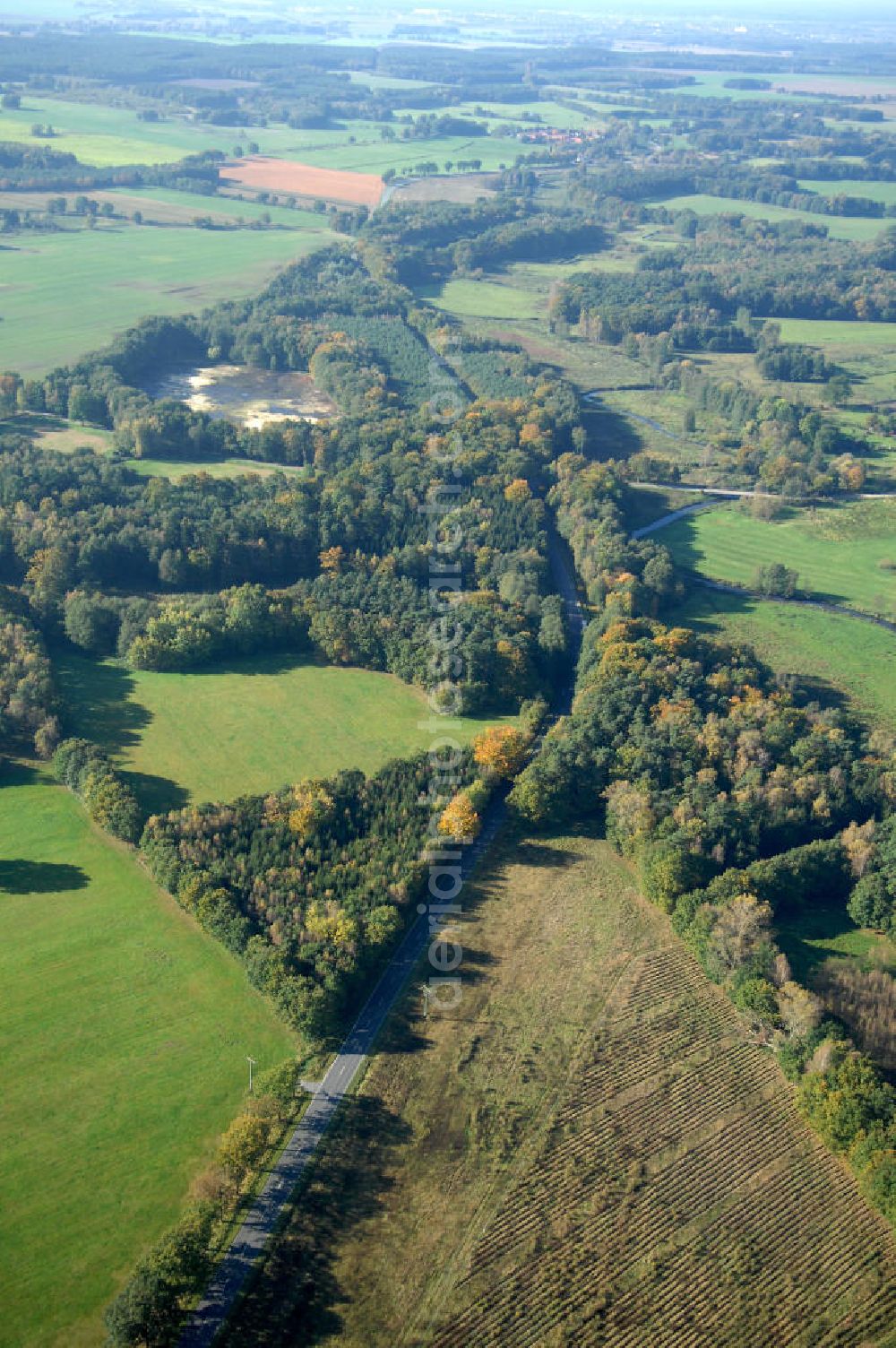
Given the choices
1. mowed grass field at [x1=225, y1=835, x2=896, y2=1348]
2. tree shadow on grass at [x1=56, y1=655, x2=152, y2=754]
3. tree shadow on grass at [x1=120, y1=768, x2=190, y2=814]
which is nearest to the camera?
mowed grass field at [x1=225, y1=835, x2=896, y2=1348]

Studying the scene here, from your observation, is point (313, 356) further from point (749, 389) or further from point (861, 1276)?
point (861, 1276)

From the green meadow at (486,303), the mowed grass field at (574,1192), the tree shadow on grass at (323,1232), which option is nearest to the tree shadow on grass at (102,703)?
the mowed grass field at (574,1192)

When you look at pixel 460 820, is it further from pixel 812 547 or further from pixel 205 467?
pixel 205 467

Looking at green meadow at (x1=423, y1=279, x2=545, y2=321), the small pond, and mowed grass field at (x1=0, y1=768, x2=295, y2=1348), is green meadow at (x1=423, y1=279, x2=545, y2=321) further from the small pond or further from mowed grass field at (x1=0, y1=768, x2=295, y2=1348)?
mowed grass field at (x1=0, y1=768, x2=295, y2=1348)

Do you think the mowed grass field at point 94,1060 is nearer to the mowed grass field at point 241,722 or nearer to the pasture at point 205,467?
the mowed grass field at point 241,722

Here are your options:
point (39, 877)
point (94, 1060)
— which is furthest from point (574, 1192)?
point (39, 877)

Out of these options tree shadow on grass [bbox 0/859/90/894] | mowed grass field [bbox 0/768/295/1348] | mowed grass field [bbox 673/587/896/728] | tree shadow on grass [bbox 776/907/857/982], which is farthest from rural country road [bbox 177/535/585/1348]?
mowed grass field [bbox 673/587/896/728]
